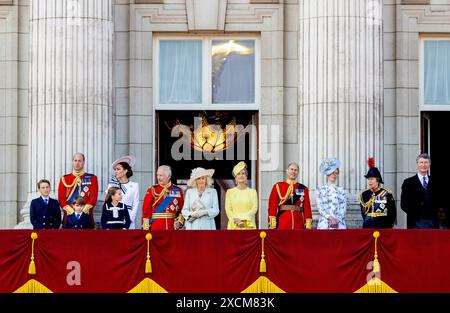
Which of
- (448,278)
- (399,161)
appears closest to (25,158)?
(399,161)

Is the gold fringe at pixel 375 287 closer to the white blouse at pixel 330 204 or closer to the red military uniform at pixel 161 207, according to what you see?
the white blouse at pixel 330 204

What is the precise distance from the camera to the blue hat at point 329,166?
32.3 meters

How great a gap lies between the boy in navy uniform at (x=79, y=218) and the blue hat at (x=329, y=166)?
15.3ft

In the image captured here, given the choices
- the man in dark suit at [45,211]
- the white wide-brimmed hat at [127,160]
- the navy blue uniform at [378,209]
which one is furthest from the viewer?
the white wide-brimmed hat at [127,160]

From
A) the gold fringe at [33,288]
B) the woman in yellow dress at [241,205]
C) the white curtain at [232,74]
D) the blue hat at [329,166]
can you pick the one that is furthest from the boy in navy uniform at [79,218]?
the white curtain at [232,74]

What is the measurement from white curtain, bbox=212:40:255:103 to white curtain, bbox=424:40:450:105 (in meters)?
3.86

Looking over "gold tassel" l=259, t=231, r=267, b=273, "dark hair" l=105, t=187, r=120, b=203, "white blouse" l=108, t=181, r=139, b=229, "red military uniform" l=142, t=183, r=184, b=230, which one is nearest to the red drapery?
"gold tassel" l=259, t=231, r=267, b=273

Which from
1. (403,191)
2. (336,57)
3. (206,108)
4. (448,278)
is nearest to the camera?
(448,278)

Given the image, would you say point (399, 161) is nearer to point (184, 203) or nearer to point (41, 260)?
point (184, 203)

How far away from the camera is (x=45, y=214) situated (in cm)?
3192

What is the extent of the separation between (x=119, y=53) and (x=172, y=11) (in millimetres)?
1488

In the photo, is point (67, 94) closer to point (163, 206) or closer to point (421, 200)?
point (163, 206)

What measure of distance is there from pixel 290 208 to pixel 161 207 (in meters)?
2.48

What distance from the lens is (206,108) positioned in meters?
36.6
